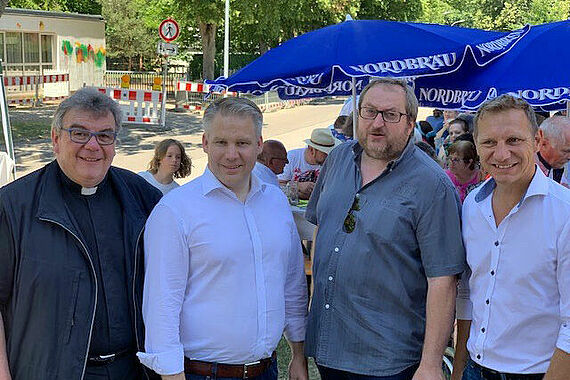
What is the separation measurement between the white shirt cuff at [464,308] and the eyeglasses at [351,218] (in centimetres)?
54

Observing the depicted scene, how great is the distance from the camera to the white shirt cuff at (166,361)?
246cm

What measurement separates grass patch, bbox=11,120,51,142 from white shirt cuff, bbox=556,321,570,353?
54.1 ft

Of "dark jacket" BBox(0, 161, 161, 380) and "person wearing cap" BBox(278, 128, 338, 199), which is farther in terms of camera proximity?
"person wearing cap" BBox(278, 128, 338, 199)

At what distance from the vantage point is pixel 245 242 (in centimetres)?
259

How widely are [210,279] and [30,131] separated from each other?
17400mm

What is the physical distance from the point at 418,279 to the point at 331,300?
37 centimetres

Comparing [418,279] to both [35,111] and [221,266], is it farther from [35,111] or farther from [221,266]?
[35,111]

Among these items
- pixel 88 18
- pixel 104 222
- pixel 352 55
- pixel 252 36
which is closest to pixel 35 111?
pixel 88 18

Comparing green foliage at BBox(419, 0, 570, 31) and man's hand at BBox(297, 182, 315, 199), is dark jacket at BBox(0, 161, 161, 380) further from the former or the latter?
green foliage at BBox(419, 0, 570, 31)

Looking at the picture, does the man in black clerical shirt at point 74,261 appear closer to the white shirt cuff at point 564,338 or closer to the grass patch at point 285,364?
the white shirt cuff at point 564,338

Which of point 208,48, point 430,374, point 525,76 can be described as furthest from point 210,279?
point 208,48

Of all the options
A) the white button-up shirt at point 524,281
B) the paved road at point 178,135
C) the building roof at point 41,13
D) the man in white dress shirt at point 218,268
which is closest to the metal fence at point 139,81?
the building roof at point 41,13

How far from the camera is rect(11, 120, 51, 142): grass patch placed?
17.3 metres

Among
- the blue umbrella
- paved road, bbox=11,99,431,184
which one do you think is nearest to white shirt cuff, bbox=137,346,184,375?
the blue umbrella
